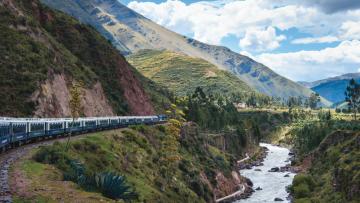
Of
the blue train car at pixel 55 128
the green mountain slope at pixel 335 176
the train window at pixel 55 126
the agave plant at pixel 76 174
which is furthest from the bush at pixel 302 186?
the agave plant at pixel 76 174

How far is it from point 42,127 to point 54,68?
3159cm

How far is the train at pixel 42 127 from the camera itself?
39281 mm

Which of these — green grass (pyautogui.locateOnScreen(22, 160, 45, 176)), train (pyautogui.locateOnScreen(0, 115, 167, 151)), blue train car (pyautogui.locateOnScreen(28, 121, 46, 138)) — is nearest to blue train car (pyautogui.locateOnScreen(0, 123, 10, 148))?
train (pyautogui.locateOnScreen(0, 115, 167, 151))

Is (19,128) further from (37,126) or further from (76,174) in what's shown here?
(76,174)

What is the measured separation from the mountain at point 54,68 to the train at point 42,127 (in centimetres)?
758

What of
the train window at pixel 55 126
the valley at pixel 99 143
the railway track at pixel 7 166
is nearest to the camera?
the railway track at pixel 7 166

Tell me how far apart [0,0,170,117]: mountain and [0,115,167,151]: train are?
758 centimetres

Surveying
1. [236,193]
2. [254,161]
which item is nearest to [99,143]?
[236,193]

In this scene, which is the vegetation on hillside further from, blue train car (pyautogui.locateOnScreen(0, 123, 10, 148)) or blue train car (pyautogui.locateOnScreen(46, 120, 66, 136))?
blue train car (pyautogui.locateOnScreen(46, 120, 66, 136))

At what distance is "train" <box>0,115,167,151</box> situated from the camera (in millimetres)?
39281

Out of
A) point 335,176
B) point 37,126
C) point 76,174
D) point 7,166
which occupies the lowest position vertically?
point 335,176

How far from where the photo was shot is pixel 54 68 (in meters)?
80.5

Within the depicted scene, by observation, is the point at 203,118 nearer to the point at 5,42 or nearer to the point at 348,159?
the point at 348,159

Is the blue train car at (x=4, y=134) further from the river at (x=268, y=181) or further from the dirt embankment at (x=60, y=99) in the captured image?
the river at (x=268, y=181)
